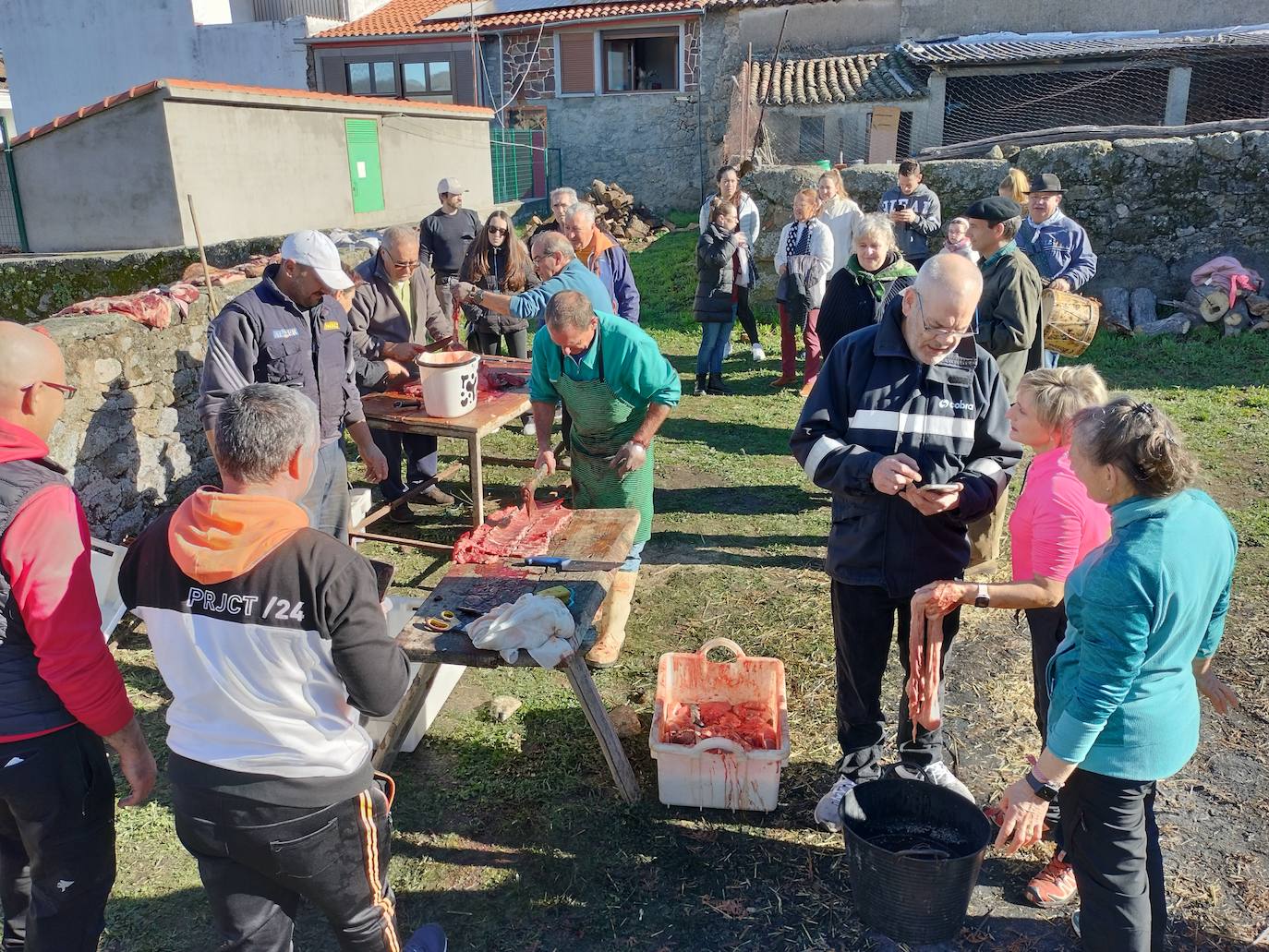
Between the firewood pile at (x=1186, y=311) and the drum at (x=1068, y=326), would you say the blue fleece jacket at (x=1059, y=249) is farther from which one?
the firewood pile at (x=1186, y=311)

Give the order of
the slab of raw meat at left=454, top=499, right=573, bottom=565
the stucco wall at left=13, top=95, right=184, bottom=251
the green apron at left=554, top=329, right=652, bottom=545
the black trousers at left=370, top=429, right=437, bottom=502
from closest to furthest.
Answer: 1. the slab of raw meat at left=454, top=499, right=573, bottom=565
2. the green apron at left=554, top=329, right=652, bottom=545
3. the black trousers at left=370, top=429, right=437, bottom=502
4. the stucco wall at left=13, top=95, right=184, bottom=251

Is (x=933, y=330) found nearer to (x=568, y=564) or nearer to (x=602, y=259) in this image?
(x=568, y=564)

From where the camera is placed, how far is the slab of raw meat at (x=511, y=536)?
4008mm

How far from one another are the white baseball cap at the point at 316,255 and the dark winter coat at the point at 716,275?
4886mm

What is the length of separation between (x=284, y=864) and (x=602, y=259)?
220 inches

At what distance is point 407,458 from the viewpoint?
674cm

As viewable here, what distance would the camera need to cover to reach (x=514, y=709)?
432 centimetres

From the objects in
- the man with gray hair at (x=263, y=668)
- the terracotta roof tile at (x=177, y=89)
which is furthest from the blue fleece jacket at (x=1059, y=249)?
the terracotta roof tile at (x=177, y=89)

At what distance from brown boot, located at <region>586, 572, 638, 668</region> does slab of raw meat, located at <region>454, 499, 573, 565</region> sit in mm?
484

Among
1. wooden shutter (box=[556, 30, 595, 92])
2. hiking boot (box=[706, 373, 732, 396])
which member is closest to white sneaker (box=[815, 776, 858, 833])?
hiking boot (box=[706, 373, 732, 396])

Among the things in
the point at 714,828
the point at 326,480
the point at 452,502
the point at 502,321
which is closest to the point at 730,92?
the point at 502,321

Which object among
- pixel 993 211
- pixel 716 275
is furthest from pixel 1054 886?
pixel 716 275

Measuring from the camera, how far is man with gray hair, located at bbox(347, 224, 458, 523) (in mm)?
5949

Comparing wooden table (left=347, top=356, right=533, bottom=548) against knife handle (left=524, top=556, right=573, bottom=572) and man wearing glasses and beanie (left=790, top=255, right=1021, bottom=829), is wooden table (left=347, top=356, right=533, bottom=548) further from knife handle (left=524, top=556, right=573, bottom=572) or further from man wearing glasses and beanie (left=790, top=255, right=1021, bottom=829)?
man wearing glasses and beanie (left=790, top=255, right=1021, bottom=829)
